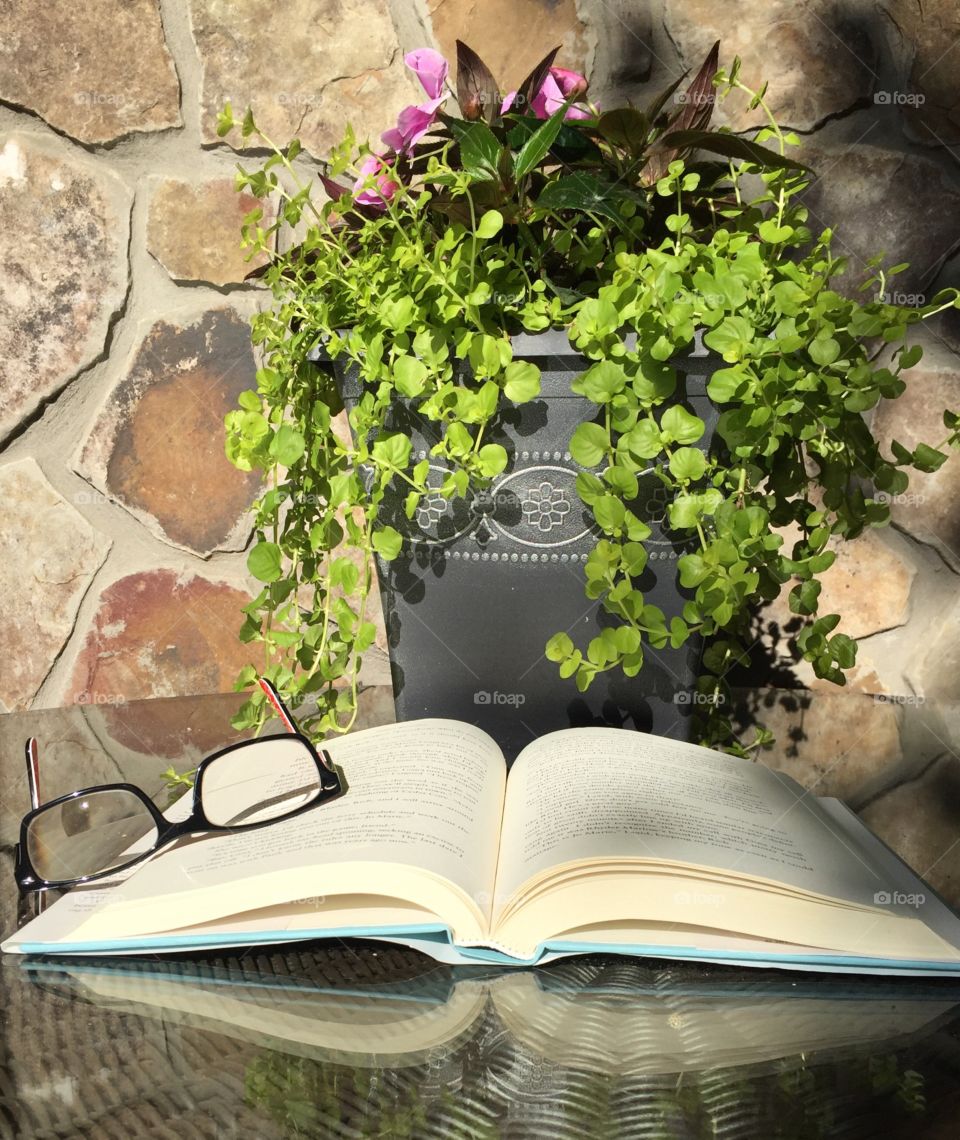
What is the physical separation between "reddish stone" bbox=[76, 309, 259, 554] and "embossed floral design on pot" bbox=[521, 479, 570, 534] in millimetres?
642

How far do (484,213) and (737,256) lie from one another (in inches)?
7.8

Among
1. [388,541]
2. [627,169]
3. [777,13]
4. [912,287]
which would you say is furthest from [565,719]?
[777,13]

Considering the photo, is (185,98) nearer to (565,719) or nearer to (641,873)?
(565,719)

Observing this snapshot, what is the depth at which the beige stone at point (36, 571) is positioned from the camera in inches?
55.9

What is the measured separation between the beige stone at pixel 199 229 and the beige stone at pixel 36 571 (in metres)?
0.35

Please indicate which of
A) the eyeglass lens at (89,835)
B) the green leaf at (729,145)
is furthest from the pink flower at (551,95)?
the eyeglass lens at (89,835)

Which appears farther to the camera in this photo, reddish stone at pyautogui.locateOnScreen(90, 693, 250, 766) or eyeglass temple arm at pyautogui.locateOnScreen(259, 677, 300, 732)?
reddish stone at pyautogui.locateOnScreen(90, 693, 250, 766)

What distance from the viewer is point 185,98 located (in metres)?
1.33

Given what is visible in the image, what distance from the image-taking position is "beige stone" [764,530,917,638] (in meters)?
1.35

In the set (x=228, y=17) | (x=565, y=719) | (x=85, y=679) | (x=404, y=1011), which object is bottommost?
(x=85, y=679)

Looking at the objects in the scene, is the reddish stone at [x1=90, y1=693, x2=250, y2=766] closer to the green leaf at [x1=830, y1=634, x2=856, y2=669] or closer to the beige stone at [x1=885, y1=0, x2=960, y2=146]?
the green leaf at [x1=830, y1=634, x2=856, y2=669]

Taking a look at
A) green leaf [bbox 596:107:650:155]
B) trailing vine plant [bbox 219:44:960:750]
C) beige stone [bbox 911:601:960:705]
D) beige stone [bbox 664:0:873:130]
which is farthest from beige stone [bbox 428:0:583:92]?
beige stone [bbox 911:601:960:705]

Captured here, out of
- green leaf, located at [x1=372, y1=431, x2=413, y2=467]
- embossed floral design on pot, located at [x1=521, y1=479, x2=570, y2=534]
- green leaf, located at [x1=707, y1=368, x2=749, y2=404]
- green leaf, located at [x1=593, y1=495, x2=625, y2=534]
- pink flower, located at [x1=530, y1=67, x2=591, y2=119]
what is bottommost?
embossed floral design on pot, located at [x1=521, y1=479, x2=570, y2=534]

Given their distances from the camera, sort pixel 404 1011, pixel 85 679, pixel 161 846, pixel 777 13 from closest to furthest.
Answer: pixel 404 1011 < pixel 161 846 < pixel 777 13 < pixel 85 679
